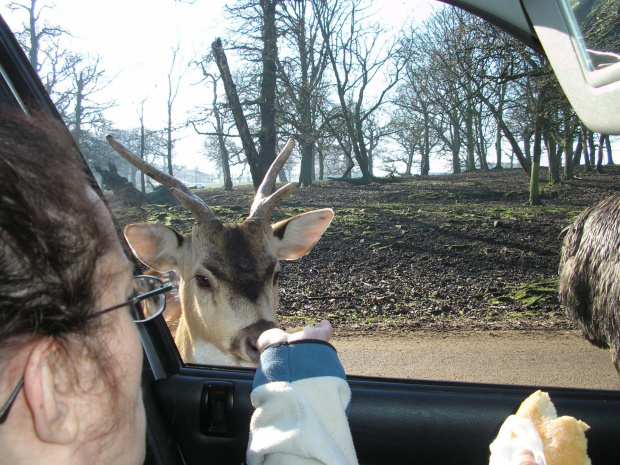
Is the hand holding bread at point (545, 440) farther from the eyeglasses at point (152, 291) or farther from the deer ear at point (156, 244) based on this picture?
the deer ear at point (156, 244)

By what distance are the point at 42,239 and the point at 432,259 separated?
6.26 metres

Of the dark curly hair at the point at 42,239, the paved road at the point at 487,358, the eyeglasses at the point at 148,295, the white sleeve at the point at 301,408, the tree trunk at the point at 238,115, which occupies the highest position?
the tree trunk at the point at 238,115

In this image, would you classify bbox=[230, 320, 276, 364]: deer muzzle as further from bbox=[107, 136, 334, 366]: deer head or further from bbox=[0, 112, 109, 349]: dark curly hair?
bbox=[0, 112, 109, 349]: dark curly hair

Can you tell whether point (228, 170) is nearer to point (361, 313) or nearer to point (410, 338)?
point (361, 313)

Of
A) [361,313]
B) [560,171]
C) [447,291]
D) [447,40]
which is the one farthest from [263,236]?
[560,171]

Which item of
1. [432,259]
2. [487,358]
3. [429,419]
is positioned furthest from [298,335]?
[432,259]

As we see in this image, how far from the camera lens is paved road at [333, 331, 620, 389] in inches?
117

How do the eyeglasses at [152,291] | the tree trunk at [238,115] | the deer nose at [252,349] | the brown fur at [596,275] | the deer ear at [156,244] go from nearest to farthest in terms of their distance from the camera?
1. the eyeglasses at [152,291]
2. the deer nose at [252,349]
3. the deer ear at [156,244]
4. the brown fur at [596,275]
5. the tree trunk at [238,115]

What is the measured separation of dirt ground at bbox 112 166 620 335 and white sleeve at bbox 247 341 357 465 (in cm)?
274

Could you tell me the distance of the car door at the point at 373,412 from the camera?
5.50ft

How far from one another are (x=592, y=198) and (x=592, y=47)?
18.3 feet

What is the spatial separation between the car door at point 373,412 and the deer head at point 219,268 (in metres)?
0.49

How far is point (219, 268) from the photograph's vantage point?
273 centimetres

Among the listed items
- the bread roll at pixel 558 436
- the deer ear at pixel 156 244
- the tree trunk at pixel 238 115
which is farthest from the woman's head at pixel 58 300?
the tree trunk at pixel 238 115
